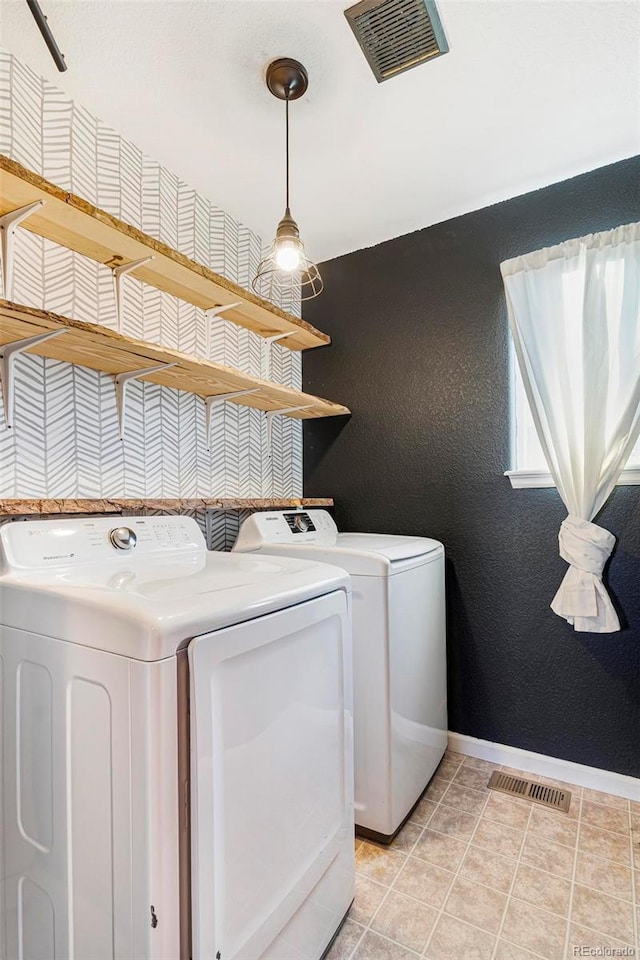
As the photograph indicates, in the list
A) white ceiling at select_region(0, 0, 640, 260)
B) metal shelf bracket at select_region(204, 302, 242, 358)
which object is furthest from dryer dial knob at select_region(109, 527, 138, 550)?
white ceiling at select_region(0, 0, 640, 260)

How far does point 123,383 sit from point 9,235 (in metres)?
0.51

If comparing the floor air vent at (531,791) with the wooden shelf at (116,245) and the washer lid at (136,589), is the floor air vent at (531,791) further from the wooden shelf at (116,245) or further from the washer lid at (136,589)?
the wooden shelf at (116,245)

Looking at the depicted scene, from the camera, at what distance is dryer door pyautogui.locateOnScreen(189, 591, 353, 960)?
834 millimetres

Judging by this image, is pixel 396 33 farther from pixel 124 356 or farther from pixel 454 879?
pixel 454 879

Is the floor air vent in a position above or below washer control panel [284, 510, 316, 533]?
below

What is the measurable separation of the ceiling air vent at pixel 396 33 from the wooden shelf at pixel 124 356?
101cm

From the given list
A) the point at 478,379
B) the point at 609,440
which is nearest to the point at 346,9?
the point at 478,379

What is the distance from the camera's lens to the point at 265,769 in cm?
98

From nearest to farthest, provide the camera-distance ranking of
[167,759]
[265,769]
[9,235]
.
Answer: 1. [167,759]
2. [265,769]
3. [9,235]

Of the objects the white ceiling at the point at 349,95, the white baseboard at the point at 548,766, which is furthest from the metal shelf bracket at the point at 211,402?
the white baseboard at the point at 548,766

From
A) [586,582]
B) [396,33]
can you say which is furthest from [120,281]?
[586,582]

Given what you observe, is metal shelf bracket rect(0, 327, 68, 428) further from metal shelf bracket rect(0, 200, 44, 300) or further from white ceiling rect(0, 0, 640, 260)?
white ceiling rect(0, 0, 640, 260)

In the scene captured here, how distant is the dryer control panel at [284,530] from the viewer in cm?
197

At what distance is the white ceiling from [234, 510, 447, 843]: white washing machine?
4.90 ft
